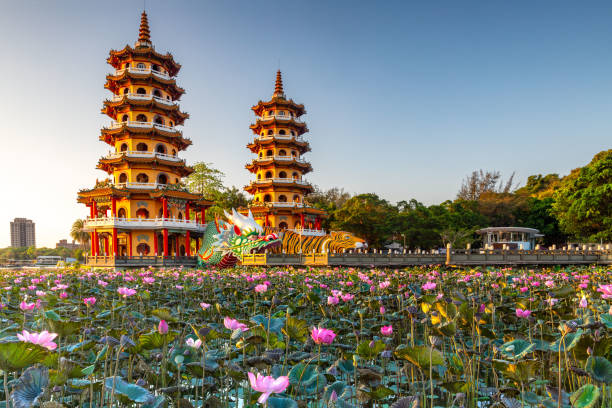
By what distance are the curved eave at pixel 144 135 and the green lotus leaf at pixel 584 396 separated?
97.4ft

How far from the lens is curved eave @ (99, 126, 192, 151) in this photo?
28.2 m

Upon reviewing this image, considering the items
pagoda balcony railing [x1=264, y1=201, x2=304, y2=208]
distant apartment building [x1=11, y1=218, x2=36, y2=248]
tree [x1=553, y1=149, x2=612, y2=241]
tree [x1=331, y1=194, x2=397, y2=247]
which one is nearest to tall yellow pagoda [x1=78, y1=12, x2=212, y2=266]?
pagoda balcony railing [x1=264, y1=201, x2=304, y2=208]

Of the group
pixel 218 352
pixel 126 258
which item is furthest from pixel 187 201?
pixel 218 352

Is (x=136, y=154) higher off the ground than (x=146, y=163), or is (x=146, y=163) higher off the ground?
(x=136, y=154)

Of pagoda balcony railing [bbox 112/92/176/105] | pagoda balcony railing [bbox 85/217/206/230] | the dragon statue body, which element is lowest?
the dragon statue body

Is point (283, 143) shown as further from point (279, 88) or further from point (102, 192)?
point (102, 192)

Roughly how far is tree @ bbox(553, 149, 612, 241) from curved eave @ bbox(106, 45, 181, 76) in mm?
31716

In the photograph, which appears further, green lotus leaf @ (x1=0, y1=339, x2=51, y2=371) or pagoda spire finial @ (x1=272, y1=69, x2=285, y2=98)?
pagoda spire finial @ (x1=272, y1=69, x2=285, y2=98)

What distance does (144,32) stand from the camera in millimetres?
31953

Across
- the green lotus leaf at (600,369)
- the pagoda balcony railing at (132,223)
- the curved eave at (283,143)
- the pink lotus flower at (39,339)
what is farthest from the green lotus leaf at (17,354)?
the curved eave at (283,143)

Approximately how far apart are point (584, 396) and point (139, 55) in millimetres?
34218

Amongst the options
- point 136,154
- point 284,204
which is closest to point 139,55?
point 136,154

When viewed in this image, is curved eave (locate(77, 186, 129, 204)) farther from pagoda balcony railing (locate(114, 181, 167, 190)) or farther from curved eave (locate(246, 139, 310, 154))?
curved eave (locate(246, 139, 310, 154))

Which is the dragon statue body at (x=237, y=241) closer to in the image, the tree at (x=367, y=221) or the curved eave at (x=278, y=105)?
the tree at (x=367, y=221)
